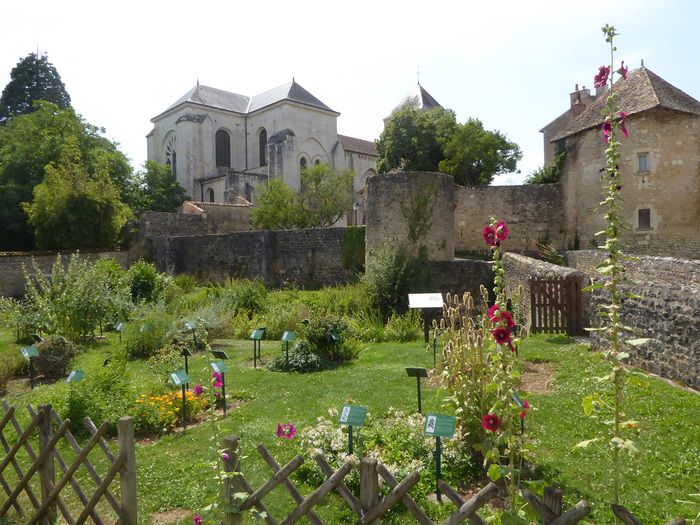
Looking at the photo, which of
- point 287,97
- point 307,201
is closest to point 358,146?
point 287,97

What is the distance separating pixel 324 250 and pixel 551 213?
1071cm

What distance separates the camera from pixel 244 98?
1822 inches

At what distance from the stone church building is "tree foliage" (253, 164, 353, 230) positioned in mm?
5502

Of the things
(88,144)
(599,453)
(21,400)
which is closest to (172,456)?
(21,400)

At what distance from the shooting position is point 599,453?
188 inches

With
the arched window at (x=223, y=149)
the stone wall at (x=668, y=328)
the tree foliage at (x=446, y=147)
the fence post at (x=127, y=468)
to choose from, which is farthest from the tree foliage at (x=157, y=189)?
the fence post at (x=127, y=468)

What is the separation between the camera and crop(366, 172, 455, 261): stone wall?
15.6 meters

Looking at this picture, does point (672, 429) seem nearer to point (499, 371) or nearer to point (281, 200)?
point (499, 371)

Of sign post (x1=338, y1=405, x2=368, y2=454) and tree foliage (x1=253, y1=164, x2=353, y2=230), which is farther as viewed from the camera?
tree foliage (x1=253, y1=164, x2=353, y2=230)

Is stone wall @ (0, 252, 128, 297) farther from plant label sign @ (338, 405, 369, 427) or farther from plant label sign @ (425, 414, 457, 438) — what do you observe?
plant label sign @ (425, 414, 457, 438)

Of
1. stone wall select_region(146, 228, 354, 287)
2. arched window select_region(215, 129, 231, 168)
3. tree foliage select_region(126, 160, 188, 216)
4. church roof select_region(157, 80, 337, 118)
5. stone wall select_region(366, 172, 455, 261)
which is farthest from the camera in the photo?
arched window select_region(215, 129, 231, 168)

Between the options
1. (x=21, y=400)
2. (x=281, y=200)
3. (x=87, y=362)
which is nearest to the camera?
(x=21, y=400)

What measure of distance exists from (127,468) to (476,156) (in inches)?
994

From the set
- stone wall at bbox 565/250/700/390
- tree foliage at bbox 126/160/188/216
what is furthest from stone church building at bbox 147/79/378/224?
stone wall at bbox 565/250/700/390
